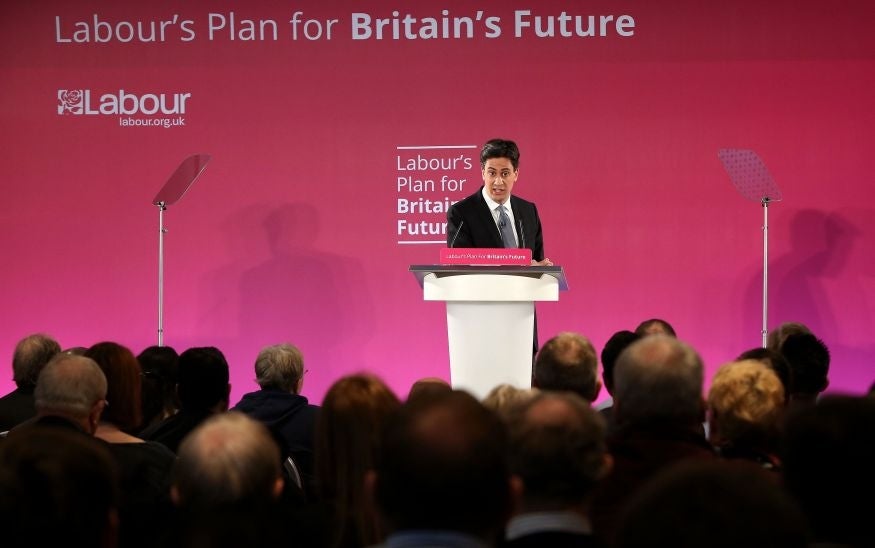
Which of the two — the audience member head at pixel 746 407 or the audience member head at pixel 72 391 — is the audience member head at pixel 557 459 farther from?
the audience member head at pixel 72 391

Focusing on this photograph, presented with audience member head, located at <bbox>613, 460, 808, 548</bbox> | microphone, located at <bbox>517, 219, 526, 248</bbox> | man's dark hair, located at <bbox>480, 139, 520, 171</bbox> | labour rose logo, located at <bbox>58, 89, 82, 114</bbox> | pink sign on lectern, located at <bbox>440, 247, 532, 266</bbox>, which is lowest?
audience member head, located at <bbox>613, 460, 808, 548</bbox>

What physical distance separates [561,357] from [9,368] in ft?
17.6

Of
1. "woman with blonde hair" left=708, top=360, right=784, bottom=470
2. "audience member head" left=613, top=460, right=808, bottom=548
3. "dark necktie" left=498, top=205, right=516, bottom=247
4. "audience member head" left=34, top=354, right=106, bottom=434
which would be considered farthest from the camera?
"dark necktie" left=498, top=205, right=516, bottom=247

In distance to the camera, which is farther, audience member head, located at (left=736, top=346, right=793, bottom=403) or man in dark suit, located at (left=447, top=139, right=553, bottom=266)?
man in dark suit, located at (left=447, top=139, right=553, bottom=266)

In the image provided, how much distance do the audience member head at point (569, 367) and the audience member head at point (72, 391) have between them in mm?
1261

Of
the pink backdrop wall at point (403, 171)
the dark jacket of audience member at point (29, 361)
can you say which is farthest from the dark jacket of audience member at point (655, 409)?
the pink backdrop wall at point (403, 171)

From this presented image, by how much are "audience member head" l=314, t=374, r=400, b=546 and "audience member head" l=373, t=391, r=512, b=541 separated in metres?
0.84

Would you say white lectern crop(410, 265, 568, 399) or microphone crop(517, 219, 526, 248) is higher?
microphone crop(517, 219, 526, 248)

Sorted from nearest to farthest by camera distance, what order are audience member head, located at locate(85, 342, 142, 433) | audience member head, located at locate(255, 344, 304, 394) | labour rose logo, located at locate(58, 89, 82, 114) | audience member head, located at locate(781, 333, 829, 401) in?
audience member head, located at locate(85, 342, 142, 433) < audience member head, located at locate(781, 333, 829, 401) < audience member head, located at locate(255, 344, 304, 394) < labour rose logo, located at locate(58, 89, 82, 114)

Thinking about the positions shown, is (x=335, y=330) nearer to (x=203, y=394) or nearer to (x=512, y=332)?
(x=512, y=332)

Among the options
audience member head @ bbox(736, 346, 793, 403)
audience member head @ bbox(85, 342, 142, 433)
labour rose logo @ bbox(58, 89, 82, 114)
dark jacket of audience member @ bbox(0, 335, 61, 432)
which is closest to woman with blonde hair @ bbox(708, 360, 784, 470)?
audience member head @ bbox(736, 346, 793, 403)

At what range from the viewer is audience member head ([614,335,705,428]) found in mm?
2453

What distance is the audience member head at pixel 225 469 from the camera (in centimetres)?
190

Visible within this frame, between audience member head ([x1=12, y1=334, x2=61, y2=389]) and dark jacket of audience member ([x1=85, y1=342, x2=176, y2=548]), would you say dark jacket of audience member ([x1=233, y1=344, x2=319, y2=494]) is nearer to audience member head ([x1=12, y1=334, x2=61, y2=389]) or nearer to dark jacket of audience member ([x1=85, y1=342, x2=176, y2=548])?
dark jacket of audience member ([x1=85, y1=342, x2=176, y2=548])
